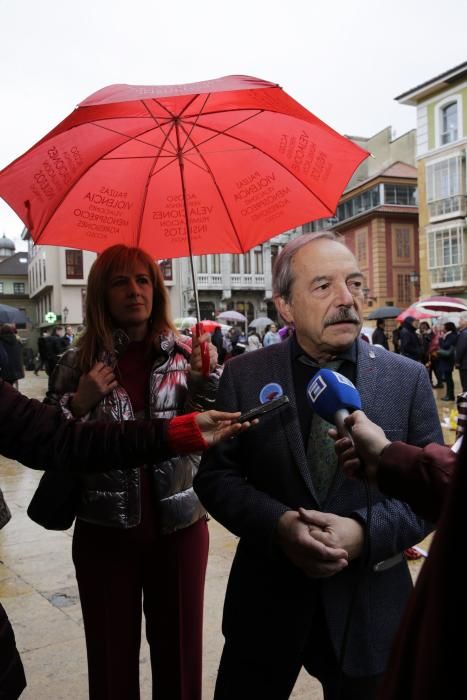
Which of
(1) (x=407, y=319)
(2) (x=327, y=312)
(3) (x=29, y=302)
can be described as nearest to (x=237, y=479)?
(2) (x=327, y=312)

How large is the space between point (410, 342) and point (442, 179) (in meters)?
19.3

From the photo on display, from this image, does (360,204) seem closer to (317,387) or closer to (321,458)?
(321,458)

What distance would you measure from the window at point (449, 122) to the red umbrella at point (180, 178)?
29.6 meters

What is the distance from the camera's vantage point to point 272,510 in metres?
1.62

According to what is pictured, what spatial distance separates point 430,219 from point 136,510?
104 feet

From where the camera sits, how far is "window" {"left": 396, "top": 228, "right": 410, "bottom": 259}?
119 ft

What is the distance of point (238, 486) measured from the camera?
5.71ft

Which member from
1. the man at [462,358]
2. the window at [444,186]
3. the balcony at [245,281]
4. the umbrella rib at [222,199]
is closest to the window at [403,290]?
the window at [444,186]

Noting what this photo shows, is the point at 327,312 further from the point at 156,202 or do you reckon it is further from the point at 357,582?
the point at 156,202

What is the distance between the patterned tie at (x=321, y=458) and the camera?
5.57ft

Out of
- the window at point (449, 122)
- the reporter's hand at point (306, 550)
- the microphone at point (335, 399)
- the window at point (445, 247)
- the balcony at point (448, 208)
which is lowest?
the reporter's hand at point (306, 550)

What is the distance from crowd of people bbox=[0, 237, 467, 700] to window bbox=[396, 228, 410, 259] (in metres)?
36.1

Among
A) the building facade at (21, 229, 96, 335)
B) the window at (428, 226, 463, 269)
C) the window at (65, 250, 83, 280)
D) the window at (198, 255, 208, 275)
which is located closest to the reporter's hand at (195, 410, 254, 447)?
the window at (428, 226, 463, 269)

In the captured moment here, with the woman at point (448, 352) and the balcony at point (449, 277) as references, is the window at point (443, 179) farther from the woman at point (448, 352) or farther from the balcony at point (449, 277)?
the woman at point (448, 352)
